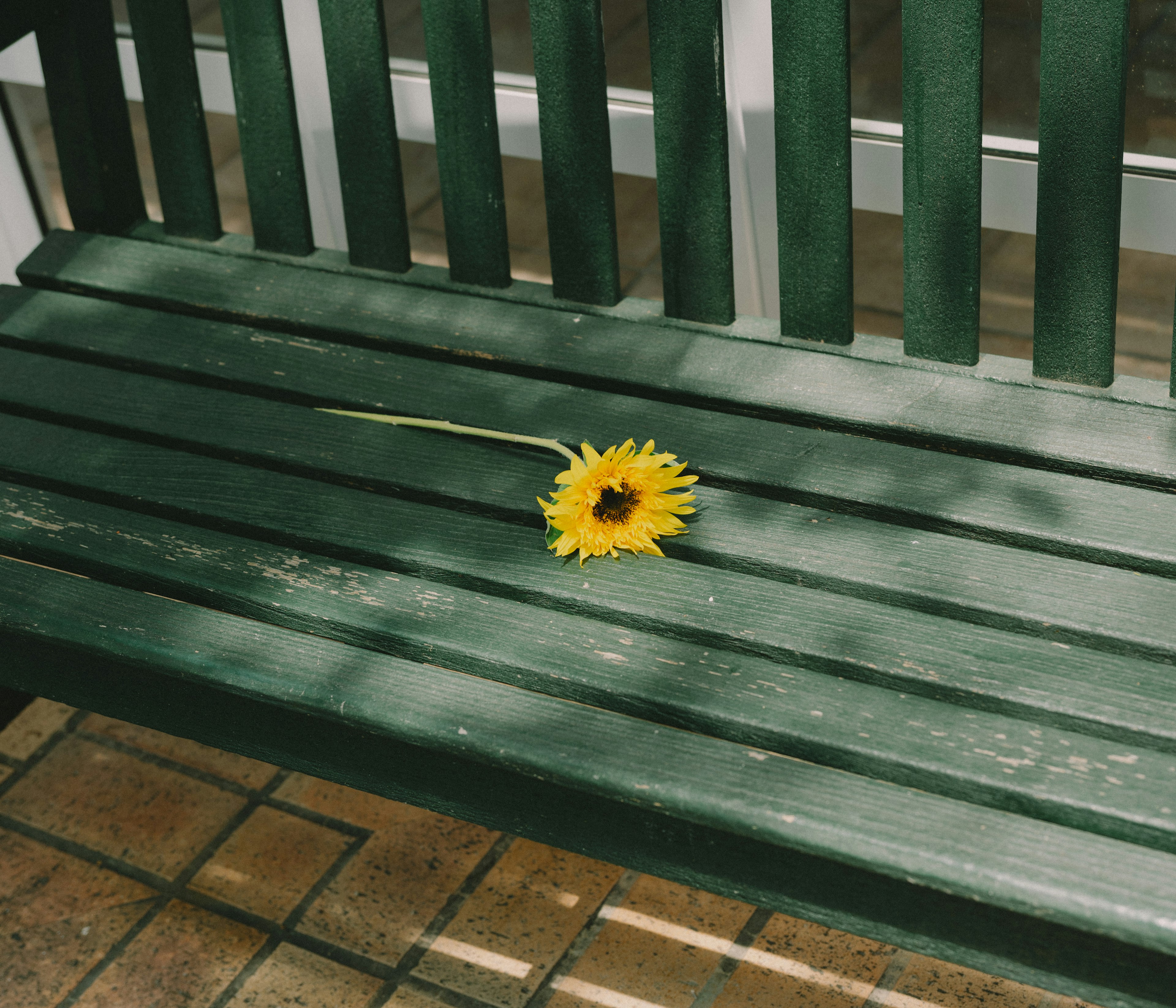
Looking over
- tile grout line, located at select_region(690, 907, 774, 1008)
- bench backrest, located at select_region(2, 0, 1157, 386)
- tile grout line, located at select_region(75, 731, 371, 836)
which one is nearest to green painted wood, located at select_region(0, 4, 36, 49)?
bench backrest, located at select_region(2, 0, 1157, 386)

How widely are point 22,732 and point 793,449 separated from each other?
1.63m

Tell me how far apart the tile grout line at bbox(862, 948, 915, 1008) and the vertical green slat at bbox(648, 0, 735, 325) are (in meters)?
0.98

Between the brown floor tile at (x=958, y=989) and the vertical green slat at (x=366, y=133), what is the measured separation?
4.45 feet

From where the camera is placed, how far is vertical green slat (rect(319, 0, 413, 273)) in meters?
2.20

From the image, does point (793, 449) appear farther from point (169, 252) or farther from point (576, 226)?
point (169, 252)

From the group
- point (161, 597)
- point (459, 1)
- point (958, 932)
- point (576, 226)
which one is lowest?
point (958, 932)

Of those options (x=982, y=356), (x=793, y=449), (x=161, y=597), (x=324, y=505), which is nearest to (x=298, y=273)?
(x=324, y=505)

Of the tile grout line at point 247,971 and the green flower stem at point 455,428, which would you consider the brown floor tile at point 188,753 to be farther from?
the green flower stem at point 455,428

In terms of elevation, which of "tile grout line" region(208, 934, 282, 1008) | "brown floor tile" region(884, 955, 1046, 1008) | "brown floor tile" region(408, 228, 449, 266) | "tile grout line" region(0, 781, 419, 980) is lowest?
"tile grout line" region(208, 934, 282, 1008)

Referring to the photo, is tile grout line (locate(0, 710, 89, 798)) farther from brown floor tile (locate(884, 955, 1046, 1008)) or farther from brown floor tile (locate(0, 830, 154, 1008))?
brown floor tile (locate(884, 955, 1046, 1008))

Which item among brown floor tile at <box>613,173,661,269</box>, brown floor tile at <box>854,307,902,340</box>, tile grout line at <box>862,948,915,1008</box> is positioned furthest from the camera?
brown floor tile at <box>613,173,661,269</box>

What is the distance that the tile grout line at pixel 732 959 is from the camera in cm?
209

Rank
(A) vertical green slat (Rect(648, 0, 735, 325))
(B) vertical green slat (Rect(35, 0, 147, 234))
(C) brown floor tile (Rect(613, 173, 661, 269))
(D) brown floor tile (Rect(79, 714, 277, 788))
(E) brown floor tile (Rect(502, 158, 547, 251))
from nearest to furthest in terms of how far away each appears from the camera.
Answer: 1. (A) vertical green slat (Rect(648, 0, 735, 325))
2. (B) vertical green slat (Rect(35, 0, 147, 234))
3. (D) brown floor tile (Rect(79, 714, 277, 788))
4. (C) brown floor tile (Rect(613, 173, 661, 269))
5. (E) brown floor tile (Rect(502, 158, 547, 251))

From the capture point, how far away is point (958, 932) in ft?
4.76
